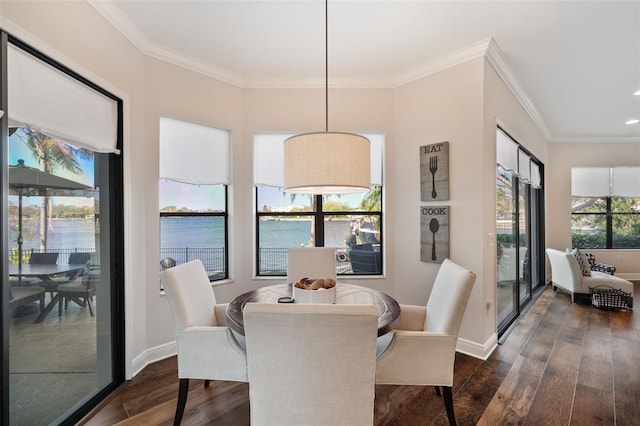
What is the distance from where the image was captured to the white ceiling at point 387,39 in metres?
2.22

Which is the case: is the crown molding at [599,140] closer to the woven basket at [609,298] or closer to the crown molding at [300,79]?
Result: the crown molding at [300,79]

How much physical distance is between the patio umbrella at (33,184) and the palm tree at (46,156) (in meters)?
0.04

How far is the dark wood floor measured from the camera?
198 cm

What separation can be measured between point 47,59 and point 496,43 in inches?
134

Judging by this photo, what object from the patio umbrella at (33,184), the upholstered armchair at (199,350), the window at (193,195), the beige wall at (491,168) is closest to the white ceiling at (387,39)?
the beige wall at (491,168)

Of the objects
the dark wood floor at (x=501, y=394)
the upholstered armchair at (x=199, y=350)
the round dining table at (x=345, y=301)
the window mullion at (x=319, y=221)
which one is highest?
the window mullion at (x=319, y=221)

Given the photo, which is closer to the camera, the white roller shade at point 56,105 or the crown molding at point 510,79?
the white roller shade at point 56,105

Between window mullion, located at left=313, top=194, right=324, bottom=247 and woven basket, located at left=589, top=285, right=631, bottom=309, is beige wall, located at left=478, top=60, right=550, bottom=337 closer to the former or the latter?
window mullion, located at left=313, top=194, right=324, bottom=247

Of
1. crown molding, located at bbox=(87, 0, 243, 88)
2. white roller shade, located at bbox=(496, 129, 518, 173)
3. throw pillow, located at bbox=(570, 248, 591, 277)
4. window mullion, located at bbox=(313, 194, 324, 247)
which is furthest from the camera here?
throw pillow, located at bbox=(570, 248, 591, 277)

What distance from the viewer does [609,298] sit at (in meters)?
4.20

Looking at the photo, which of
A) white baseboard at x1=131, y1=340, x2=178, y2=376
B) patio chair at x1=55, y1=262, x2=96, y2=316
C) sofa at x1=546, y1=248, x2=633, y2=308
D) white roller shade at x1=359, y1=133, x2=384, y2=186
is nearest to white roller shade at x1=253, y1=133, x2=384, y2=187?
white roller shade at x1=359, y1=133, x2=384, y2=186

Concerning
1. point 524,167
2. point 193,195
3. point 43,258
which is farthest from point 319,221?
point 524,167

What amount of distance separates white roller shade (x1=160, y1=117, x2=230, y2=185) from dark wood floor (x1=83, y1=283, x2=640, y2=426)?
1.78 m

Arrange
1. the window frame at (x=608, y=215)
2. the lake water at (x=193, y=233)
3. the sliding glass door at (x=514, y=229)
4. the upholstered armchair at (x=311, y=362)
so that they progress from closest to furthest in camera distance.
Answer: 1. the upholstered armchair at (x=311, y=362)
2. the lake water at (x=193, y=233)
3. the sliding glass door at (x=514, y=229)
4. the window frame at (x=608, y=215)
